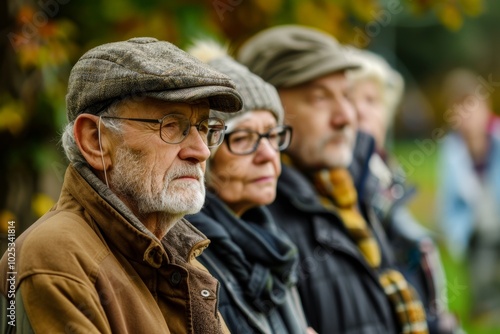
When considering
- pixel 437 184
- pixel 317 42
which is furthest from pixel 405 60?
pixel 317 42

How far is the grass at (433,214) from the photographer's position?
11258 mm

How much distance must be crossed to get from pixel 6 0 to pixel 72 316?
144 inches

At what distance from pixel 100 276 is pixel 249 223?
1374 mm

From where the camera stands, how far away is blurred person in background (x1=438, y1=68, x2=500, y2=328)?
454 inches

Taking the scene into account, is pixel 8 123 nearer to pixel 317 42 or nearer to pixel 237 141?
pixel 317 42

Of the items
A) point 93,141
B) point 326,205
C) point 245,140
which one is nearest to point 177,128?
point 93,141

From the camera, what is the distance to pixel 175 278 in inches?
109

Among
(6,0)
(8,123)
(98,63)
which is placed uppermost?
(98,63)

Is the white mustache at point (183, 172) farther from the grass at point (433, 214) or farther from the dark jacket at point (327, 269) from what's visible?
the grass at point (433, 214)

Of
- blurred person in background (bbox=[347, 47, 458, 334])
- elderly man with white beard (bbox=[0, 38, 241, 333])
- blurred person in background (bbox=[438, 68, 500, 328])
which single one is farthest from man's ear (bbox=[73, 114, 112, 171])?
blurred person in background (bbox=[438, 68, 500, 328])

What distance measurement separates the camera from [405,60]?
14484 millimetres

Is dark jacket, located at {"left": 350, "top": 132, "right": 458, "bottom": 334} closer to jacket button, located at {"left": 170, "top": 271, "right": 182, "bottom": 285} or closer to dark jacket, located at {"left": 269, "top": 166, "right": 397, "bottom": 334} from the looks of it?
dark jacket, located at {"left": 269, "top": 166, "right": 397, "bottom": 334}

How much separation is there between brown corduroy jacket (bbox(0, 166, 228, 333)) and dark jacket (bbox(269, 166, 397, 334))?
55.8 inches

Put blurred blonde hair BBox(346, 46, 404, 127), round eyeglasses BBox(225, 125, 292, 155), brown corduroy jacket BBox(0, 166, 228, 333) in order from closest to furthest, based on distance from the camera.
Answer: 1. brown corduroy jacket BBox(0, 166, 228, 333)
2. round eyeglasses BBox(225, 125, 292, 155)
3. blurred blonde hair BBox(346, 46, 404, 127)
